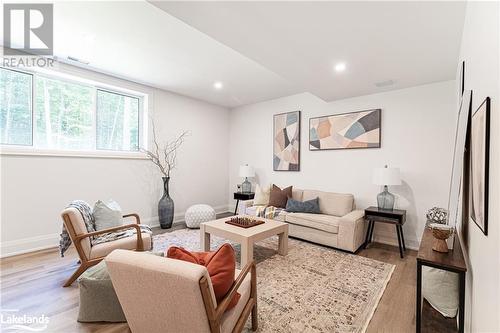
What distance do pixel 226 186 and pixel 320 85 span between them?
3546 millimetres

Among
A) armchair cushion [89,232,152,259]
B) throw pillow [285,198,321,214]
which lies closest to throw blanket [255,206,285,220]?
throw pillow [285,198,321,214]

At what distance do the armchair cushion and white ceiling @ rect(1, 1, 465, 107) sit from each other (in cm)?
230

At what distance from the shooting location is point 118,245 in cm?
253

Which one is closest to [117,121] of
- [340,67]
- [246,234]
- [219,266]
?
[246,234]

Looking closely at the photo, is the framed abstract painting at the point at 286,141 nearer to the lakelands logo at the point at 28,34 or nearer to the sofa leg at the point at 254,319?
the sofa leg at the point at 254,319

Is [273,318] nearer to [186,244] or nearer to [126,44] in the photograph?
[186,244]

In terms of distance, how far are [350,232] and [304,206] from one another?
2.97 feet

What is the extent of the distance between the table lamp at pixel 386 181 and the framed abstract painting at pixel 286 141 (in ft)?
5.42

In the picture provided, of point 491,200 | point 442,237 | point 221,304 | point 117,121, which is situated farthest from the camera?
point 117,121

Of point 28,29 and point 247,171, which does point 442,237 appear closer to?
point 247,171

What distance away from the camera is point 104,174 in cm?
402

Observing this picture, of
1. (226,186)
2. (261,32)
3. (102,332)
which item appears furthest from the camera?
(226,186)

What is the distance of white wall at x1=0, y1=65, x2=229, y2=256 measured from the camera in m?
3.22

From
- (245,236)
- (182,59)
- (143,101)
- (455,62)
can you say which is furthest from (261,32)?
(143,101)
